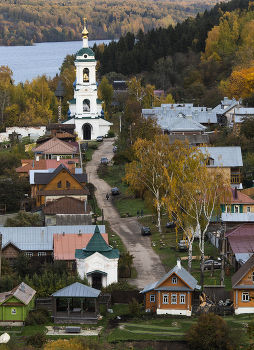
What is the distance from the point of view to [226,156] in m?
71.8

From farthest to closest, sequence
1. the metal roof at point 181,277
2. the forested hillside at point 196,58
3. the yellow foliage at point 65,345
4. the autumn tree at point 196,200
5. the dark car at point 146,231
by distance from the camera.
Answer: the forested hillside at point 196,58, the dark car at point 146,231, the autumn tree at point 196,200, the metal roof at point 181,277, the yellow foliage at point 65,345

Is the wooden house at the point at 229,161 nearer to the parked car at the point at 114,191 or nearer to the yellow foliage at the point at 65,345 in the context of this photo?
the parked car at the point at 114,191

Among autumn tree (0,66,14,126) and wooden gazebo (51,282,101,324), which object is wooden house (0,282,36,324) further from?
autumn tree (0,66,14,126)

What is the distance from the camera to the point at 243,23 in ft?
481

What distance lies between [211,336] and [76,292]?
882cm

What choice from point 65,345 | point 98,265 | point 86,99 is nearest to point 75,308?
point 98,265

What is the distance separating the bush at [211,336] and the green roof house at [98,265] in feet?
38.8

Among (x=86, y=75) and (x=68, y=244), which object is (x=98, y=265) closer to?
(x=68, y=244)

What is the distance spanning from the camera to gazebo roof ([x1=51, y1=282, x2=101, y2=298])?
1536 inches

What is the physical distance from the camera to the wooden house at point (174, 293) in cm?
4050

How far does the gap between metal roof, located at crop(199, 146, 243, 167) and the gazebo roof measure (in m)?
33.8

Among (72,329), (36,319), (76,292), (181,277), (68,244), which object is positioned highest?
(68,244)

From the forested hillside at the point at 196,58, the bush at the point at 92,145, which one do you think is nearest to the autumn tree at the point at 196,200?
the bush at the point at 92,145

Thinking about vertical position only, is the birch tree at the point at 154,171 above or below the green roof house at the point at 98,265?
above
